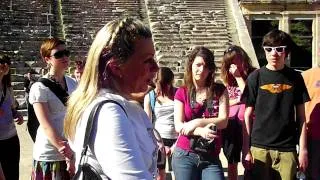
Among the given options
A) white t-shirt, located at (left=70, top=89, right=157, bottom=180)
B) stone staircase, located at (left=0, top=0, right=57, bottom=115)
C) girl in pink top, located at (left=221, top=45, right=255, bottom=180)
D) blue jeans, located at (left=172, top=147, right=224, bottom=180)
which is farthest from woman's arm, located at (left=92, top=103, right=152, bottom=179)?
stone staircase, located at (left=0, top=0, right=57, bottom=115)

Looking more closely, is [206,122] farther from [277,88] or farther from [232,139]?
[232,139]

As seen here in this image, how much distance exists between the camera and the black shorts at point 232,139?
6211mm

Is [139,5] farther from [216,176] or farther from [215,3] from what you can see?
[216,176]

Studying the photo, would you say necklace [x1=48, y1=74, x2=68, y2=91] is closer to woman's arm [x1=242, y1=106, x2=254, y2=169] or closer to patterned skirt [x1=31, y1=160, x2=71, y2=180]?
patterned skirt [x1=31, y1=160, x2=71, y2=180]

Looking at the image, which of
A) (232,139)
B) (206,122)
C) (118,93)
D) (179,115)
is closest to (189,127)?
(206,122)

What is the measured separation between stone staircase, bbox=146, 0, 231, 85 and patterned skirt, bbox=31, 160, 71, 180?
48.7 feet

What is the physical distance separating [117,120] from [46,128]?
2633 mm

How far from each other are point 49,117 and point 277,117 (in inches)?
81.4

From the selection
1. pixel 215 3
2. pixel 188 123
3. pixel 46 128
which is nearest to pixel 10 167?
pixel 46 128

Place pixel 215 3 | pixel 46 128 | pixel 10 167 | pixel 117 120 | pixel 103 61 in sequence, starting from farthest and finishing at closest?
1. pixel 215 3
2. pixel 10 167
3. pixel 46 128
4. pixel 103 61
5. pixel 117 120

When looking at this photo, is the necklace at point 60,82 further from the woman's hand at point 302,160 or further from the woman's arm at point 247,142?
the woman's hand at point 302,160

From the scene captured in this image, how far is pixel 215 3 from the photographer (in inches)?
1033

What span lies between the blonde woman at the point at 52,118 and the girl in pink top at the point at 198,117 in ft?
3.29

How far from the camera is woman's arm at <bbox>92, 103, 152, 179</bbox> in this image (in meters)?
1.96
